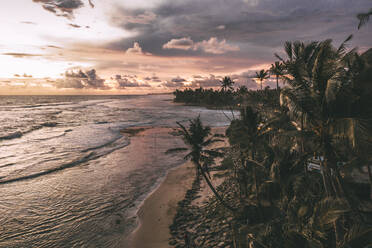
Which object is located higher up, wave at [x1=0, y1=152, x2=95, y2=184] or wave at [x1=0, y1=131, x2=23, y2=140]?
wave at [x1=0, y1=131, x2=23, y2=140]

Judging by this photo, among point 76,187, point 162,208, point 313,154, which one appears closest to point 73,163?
point 76,187

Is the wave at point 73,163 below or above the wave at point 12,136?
below

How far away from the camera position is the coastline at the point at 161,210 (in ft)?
35.2

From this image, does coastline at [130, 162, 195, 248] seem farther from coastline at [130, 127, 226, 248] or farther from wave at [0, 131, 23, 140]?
wave at [0, 131, 23, 140]

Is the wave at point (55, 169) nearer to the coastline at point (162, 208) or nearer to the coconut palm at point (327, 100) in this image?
the coastline at point (162, 208)

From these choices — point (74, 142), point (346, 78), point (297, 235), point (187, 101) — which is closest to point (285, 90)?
point (346, 78)

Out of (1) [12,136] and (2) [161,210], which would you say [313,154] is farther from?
(1) [12,136]

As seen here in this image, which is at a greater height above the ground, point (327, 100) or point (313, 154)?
point (327, 100)

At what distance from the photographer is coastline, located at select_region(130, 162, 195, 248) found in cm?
1074

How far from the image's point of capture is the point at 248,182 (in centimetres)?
Answer: 1341

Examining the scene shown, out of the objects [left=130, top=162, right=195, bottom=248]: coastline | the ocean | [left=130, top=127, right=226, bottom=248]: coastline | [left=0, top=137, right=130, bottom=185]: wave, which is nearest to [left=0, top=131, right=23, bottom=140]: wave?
the ocean

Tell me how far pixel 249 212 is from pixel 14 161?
2720 centimetres

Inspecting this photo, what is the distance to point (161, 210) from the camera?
530 inches

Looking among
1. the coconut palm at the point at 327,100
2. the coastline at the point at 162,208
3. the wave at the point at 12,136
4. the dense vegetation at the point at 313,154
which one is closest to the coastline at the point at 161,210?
the coastline at the point at 162,208
